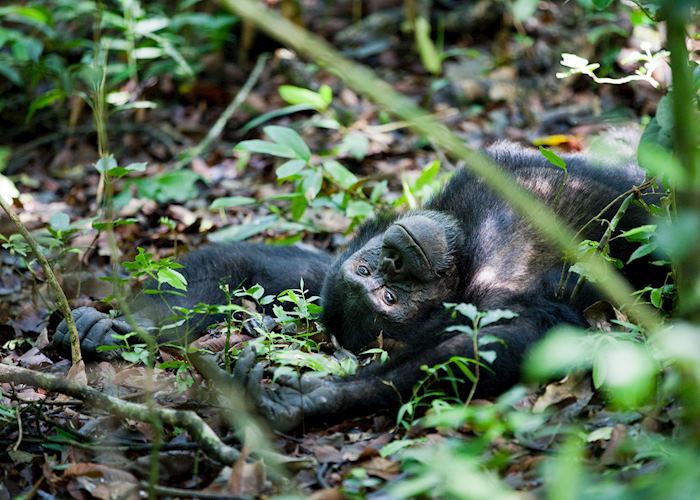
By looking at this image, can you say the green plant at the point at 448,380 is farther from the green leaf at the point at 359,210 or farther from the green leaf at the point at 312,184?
the green leaf at the point at 359,210

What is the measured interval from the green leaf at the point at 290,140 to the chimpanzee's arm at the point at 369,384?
2307mm

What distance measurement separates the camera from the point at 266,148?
17.6 feet

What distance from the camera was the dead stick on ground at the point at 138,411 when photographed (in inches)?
112

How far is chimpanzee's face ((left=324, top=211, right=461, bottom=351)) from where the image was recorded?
4.13 metres

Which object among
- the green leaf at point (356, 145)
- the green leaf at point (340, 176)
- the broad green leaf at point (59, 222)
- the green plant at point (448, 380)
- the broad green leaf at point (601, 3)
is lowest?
the green leaf at point (356, 145)

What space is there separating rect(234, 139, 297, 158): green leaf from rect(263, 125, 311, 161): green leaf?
47 mm

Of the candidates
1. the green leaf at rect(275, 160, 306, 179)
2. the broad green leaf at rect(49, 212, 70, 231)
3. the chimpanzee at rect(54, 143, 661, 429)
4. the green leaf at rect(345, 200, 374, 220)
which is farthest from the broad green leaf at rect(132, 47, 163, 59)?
the chimpanzee at rect(54, 143, 661, 429)

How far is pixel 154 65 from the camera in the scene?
889cm

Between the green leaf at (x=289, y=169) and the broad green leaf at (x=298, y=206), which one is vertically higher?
the green leaf at (x=289, y=169)

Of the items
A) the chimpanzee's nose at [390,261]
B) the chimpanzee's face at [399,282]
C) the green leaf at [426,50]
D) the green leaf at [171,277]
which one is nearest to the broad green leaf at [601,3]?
the chimpanzee's face at [399,282]

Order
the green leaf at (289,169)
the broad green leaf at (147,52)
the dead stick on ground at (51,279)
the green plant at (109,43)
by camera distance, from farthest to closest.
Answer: the broad green leaf at (147,52) < the green plant at (109,43) < the green leaf at (289,169) < the dead stick on ground at (51,279)

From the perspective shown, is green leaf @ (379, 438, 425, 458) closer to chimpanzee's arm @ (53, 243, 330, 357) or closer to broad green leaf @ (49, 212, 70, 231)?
chimpanzee's arm @ (53, 243, 330, 357)

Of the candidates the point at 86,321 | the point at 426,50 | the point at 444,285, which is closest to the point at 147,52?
the point at 426,50

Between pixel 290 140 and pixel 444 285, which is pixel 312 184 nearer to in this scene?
pixel 290 140
